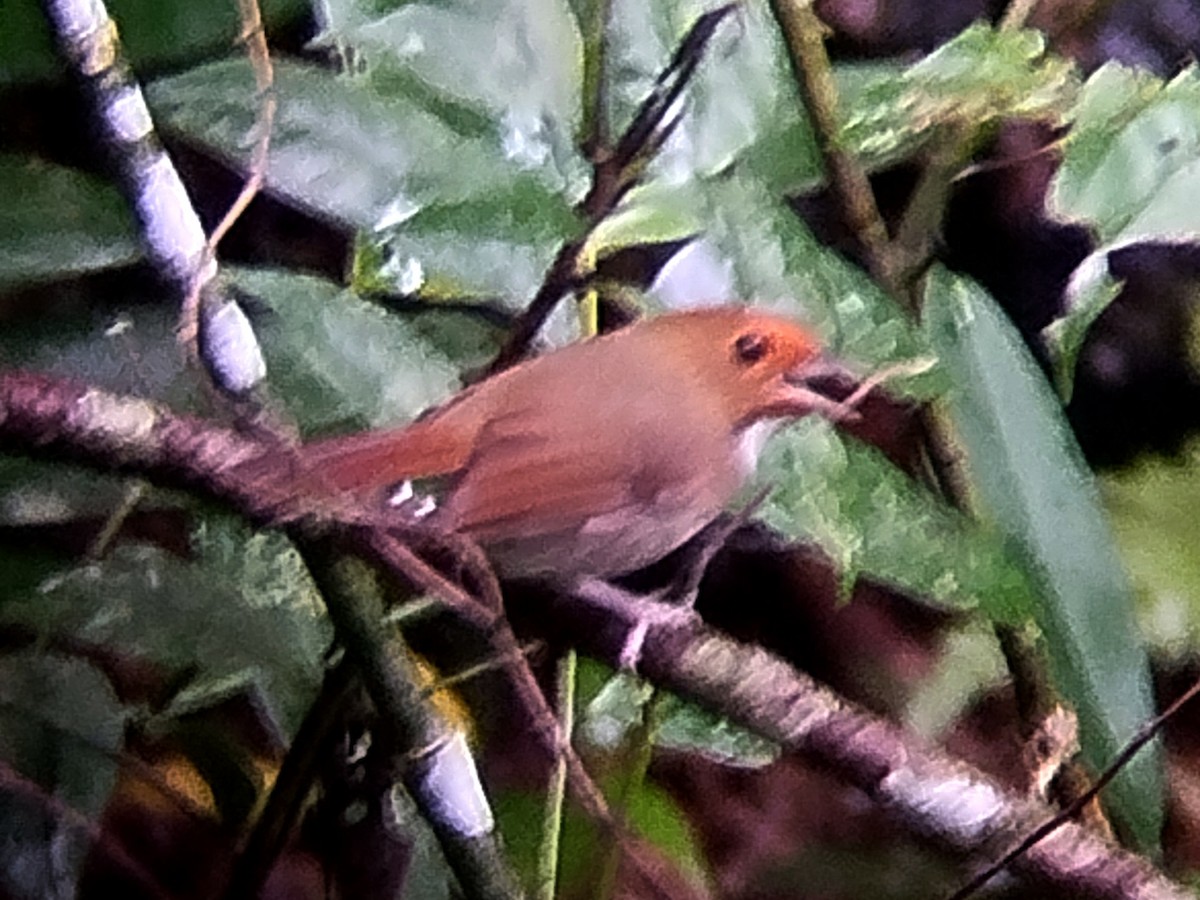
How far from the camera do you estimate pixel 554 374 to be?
0.87m

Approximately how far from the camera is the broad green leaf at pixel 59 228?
2.77 ft

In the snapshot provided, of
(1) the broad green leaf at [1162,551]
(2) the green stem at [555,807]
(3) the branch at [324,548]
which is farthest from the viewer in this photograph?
(1) the broad green leaf at [1162,551]

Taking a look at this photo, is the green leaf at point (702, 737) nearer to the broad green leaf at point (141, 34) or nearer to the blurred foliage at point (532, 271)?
the blurred foliage at point (532, 271)

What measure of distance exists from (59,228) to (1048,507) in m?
0.51

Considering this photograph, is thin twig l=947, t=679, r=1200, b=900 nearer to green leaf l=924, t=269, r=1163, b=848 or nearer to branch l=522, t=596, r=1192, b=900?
branch l=522, t=596, r=1192, b=900

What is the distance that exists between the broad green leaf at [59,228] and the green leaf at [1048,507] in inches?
15.8

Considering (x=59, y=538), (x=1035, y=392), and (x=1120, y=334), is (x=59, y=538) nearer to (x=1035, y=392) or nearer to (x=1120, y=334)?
(x=1035, y=392)

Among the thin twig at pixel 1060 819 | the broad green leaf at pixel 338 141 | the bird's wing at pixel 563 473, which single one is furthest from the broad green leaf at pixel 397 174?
the thin twig at pixel 1060 819

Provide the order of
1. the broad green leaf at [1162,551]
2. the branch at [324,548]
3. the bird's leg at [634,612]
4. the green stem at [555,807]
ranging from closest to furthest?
the branch at [324,548] < the bird's leg at [634,612] < the green stem at [555,807] < the broad green leaf at [1162,551]

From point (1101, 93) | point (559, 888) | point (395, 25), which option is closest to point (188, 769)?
point (559, 888)

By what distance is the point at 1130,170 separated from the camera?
78 centimetres

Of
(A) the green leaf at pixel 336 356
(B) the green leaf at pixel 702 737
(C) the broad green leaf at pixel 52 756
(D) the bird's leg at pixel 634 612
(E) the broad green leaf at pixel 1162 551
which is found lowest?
(E) the broad green leaf at pixel 1162 551

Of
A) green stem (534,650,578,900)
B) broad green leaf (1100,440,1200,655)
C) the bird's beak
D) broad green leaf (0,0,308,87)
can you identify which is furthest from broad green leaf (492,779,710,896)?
broad green leaf (1100,440,1200,655)

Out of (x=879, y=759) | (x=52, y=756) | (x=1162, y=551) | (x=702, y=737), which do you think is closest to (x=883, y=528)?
(x=879, y=759)
